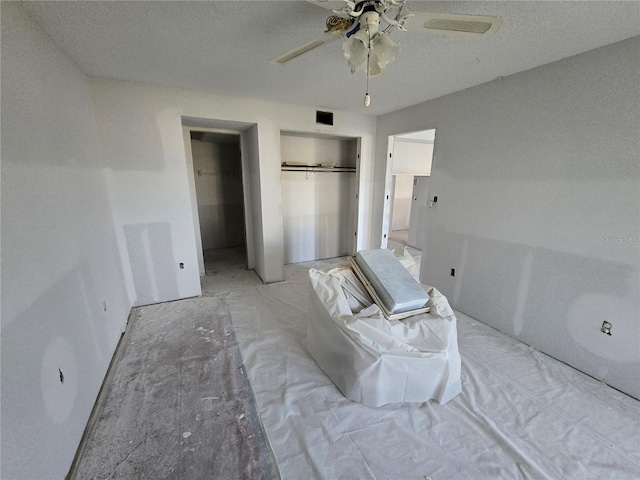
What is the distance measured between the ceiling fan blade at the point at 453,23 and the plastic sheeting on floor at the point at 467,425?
2052 millimetres

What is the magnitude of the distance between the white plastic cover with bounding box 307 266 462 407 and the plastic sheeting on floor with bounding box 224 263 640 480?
0.09 metres

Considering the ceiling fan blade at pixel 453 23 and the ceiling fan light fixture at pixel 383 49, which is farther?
the ceiling fan light fixture at pixel 383 49

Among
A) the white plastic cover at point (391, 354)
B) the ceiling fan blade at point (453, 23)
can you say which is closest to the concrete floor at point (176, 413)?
the white plastic cover at point (391, 354)

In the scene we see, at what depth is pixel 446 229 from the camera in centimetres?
287

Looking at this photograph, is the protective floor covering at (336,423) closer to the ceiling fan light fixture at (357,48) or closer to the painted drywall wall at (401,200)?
the ceiling fan light fixture at (357,48)

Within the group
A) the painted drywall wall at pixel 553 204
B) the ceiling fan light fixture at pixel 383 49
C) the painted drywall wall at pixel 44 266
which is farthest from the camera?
the painted drywall wall at pixel 553 204

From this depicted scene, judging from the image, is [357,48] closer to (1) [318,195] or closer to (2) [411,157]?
(1) [318,195]

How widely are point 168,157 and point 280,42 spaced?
1711 mm

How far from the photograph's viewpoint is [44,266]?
126 cm

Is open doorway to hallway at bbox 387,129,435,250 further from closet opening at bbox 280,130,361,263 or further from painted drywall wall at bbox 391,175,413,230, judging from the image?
closet opening at bbox 280,130,361,263

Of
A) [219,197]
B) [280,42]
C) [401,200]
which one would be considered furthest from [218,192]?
[401,200]

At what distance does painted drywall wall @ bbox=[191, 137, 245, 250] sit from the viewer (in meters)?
4.80

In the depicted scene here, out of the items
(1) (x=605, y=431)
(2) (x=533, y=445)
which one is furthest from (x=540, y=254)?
(2) (x=533, y=445)

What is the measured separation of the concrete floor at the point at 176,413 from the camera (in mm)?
1308
